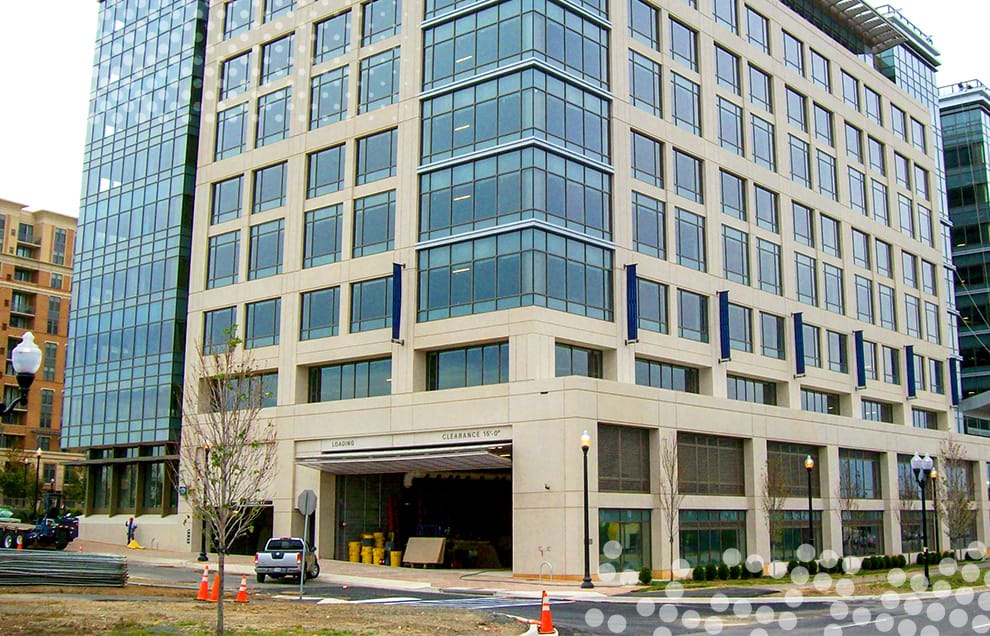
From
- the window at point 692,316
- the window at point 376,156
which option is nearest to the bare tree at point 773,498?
the window at point 692,316

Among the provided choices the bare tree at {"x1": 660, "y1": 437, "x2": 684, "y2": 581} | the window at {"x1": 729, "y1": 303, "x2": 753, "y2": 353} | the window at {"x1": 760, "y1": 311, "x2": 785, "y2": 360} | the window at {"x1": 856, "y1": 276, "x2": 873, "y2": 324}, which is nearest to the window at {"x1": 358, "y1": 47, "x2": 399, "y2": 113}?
the window at {"x1": 729, "y1": 303, "x2": 753, "y2": 353}

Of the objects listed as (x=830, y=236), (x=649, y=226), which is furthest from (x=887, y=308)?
(x=649, y=226)

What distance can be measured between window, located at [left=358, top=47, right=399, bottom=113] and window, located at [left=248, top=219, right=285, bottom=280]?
7869 millimetres

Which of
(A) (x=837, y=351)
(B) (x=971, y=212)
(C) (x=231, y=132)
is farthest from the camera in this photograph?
(B) (x=971, y=212)

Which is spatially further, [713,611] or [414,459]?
[414,459]

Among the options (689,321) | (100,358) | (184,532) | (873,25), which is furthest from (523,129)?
(873,25)

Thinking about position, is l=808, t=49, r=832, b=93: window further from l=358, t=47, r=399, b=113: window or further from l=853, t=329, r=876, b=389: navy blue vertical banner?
l=358, t=47, r=399, b=113: window

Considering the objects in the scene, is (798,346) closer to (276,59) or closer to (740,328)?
(740,328)

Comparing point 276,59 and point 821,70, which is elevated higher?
point 821,70

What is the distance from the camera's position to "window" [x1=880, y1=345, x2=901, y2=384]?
64.2 meters

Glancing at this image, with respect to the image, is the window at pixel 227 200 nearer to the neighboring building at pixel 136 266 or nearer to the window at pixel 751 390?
the neighboring building at pixel 136 266

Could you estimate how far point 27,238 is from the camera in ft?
377

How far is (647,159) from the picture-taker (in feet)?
161

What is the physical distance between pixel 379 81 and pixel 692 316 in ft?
63.0
